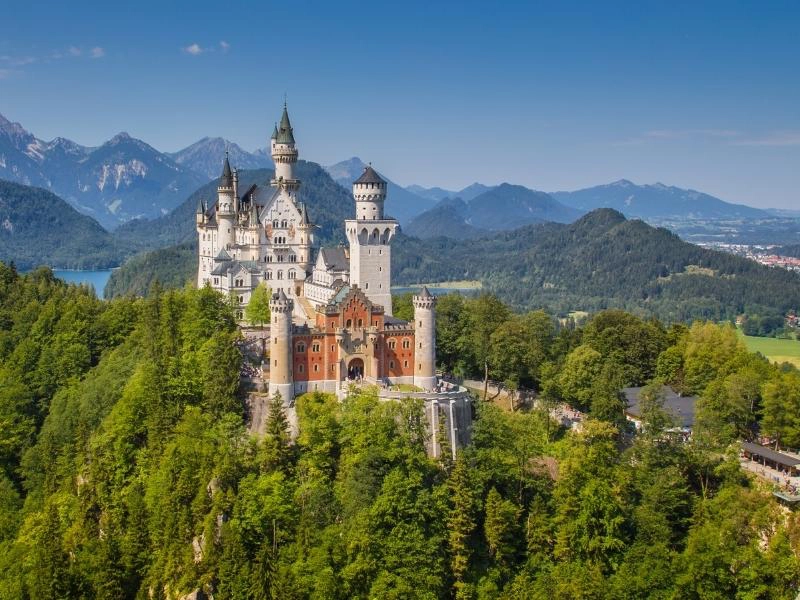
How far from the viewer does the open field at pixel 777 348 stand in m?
122

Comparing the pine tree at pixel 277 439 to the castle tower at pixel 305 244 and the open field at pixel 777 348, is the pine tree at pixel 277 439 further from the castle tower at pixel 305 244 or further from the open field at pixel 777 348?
the open field at pixel 777 348

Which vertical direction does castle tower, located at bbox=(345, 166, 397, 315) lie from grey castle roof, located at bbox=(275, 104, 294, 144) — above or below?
below

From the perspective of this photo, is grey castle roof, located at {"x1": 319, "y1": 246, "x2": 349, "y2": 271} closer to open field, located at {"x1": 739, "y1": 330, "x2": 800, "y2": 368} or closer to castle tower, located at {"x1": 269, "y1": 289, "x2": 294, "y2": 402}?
castle tower, located at {"x1": 269, "y1": 289, "x2": 294, "y2": 402}

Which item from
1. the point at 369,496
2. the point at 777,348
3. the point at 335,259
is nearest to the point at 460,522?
the point at 369,496

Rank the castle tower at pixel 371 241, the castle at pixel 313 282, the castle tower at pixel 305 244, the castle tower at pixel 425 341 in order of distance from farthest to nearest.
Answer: the castle tower at pixel 305 244 → the castle tower at pixel 371 241 → the castle tower at pixel 425 341 → the castle at pixel 313 282

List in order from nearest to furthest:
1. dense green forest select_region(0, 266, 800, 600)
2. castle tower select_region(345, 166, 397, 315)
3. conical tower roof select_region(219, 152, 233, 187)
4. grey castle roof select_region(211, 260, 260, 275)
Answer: dense green forest select_region(0, 266, 800, 600) → castle tower select_region(345, 166, 397, 315) → grey castle roof select_region(211, 260, 260, 275) → conical tower roof select_region(219, 152, 233, 187)

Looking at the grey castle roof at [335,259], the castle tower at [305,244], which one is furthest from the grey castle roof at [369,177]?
the castle tower at [305,244]

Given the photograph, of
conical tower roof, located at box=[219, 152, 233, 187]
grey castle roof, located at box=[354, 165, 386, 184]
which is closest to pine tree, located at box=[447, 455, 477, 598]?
grey castle roof, located at box=[354, 165, 386, 184]

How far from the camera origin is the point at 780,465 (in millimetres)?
59812

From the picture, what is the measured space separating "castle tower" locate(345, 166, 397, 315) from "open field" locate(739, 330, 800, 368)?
A: 201ft

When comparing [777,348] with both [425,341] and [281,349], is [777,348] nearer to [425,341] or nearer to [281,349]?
[425,341]

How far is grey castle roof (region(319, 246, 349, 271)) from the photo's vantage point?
3118 inches

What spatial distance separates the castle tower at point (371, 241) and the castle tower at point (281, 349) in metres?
13.0

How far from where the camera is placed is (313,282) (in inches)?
3199
